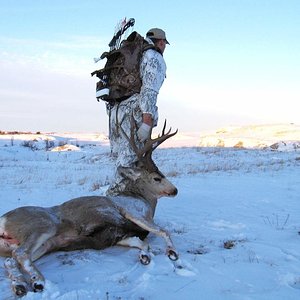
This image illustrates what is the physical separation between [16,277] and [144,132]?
293cm

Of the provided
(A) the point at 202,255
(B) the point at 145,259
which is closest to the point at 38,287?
(B) the point at 145,259

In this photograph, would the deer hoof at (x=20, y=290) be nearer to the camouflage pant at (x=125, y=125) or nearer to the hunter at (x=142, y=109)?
the hunter at (x=142, y=109)

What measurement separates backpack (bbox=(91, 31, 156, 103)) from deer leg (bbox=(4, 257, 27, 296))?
3079 mm

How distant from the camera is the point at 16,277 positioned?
3582 mm

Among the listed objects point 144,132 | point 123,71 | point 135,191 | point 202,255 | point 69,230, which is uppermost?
point 123,71

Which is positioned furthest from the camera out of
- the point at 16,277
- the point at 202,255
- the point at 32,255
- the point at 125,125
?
the point at 125,125

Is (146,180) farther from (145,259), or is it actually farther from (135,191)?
(145,259)

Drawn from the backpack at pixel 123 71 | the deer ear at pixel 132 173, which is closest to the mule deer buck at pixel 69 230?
the deer ear at pixel 132 173

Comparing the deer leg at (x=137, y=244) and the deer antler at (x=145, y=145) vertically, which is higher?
the deer antler at (x=145, y=145)

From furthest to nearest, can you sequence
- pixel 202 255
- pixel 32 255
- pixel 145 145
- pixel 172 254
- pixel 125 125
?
pixel 125 125 → pixel 145 145 → pixel 202 255 → pixel 172 254 → pixel 32 255

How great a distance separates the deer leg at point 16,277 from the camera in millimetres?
3386

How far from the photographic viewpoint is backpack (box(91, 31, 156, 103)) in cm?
612

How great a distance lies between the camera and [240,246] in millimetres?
4938

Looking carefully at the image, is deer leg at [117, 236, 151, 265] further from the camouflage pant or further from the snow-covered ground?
the camouflage pant
